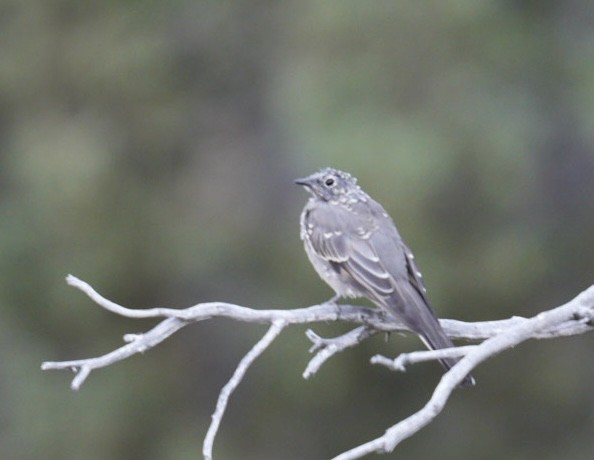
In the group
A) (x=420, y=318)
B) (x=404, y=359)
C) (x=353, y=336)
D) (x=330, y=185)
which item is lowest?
(x=420, y=318)

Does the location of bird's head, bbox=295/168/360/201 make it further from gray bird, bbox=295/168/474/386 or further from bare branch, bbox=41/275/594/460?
bare branch, bbox=41/275/594/460

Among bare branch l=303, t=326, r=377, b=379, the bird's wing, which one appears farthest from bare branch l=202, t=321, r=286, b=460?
the bird's wing

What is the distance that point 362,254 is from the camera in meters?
7.25

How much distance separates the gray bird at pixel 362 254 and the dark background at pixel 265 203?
3612mm

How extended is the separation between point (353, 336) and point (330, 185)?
231 cm

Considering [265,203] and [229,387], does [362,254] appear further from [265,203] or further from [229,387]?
[265,203]

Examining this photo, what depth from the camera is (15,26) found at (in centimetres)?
1333

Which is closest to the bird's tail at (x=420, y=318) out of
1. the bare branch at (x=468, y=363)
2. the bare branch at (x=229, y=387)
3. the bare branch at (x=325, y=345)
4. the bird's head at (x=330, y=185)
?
the bare branch at (x=325, y=345)

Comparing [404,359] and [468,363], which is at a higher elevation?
[404,359]

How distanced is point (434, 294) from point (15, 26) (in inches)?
197

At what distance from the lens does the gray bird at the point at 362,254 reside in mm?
6543

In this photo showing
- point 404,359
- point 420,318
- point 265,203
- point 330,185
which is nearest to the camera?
point 404,359

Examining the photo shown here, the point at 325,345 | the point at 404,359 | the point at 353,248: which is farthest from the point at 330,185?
the point at 404,359

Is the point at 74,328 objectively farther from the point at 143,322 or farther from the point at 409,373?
the point at 409,373
